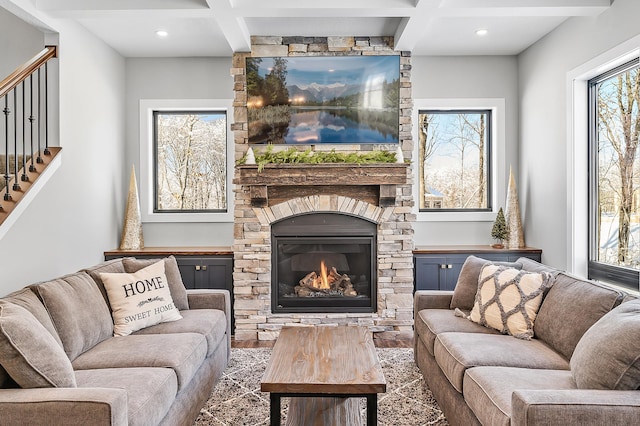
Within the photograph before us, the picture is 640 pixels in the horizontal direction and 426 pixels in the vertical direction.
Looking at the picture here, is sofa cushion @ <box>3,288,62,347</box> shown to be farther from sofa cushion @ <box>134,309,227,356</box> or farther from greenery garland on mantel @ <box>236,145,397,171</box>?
greenery garland on mantel @ <box>236,145,397,171</box>

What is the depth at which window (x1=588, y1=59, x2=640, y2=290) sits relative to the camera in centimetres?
347

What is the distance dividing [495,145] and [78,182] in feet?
13.4

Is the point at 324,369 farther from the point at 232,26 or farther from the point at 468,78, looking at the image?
the point at 468,78

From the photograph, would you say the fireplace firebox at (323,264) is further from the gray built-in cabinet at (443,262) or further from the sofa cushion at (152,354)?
the sofa cushion at (152,354)

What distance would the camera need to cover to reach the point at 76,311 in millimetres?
2688

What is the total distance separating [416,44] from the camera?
480cm

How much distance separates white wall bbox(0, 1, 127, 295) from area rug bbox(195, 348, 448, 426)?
5.17ft

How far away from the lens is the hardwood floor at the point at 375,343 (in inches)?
172

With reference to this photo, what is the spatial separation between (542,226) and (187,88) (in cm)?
383

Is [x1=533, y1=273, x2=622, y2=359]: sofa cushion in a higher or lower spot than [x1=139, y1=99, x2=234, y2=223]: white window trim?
lower

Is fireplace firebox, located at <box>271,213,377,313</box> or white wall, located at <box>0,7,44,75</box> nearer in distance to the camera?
white wall, located at <box>0,7,44,75</box>

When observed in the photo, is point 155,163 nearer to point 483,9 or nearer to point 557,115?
point 483,9

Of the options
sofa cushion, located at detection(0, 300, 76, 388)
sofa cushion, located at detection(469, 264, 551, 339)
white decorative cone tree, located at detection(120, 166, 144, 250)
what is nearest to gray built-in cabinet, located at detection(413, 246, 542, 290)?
sofa cushion, located at detection(469, 264, 551, 339)

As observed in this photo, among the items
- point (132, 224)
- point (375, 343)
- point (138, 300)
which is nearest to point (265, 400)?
point (138, 300)
